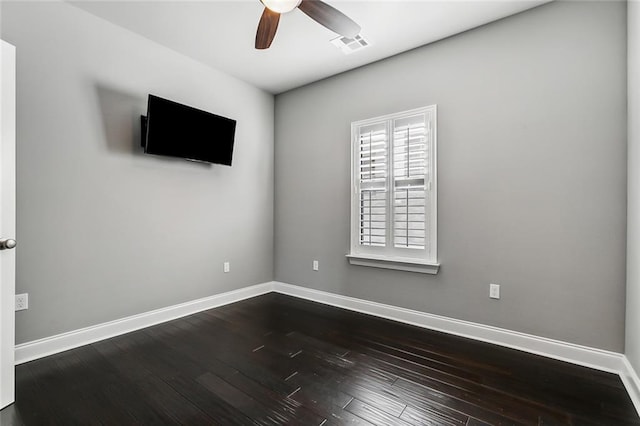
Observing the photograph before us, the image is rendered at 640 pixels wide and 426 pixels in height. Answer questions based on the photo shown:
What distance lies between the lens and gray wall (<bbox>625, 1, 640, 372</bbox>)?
183cm

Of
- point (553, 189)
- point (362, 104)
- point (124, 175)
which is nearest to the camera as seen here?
point (553, 189)

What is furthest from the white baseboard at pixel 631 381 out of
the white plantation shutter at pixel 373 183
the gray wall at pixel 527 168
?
the white plantation shutter at pixel 373 183

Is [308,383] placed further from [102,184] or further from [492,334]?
[102,184]

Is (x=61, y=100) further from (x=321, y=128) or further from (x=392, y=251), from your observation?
(x=392, y=251)

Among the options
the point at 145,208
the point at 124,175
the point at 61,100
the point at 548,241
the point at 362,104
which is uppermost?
the point at 362,104

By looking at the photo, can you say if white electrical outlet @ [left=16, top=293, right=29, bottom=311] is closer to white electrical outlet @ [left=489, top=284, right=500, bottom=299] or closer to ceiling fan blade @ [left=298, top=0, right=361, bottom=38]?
ceiling fan blade @ [left=298, top=0, right=361, bottom=38]

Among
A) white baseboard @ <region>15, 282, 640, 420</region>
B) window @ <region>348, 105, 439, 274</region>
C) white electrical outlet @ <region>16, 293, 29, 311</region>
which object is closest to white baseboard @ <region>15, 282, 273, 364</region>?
white baseboard @ <region>15, 282, 640, 420</region>

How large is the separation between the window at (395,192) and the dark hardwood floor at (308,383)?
780mm

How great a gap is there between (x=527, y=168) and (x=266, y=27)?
229 centimetres

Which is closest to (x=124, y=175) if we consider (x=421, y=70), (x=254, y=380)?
(x=254, y=380)

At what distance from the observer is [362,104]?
334 centimetres

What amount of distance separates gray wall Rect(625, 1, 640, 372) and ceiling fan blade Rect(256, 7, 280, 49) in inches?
89.7

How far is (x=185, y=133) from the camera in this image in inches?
114

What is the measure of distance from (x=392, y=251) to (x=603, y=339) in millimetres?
1685
